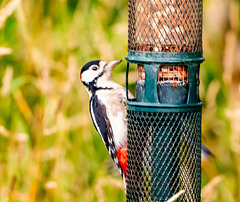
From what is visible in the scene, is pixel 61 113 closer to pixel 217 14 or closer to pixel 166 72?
pixel 166 72

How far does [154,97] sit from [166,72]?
0.50ft

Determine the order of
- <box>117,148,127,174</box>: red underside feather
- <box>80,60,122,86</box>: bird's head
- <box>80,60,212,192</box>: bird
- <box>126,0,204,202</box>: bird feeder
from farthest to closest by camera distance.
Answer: <box>80,60,122,86</box>: bird's head
<box>80,60,212,192</box>: bird
<box>117,148,127,174</box>: red underside feather
<box>126,0,204,202</box>: bird feeder

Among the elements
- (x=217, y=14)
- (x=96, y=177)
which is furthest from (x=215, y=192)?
(x=217, y=14)

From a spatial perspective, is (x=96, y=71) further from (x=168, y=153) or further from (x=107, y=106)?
(x=168, y=153)

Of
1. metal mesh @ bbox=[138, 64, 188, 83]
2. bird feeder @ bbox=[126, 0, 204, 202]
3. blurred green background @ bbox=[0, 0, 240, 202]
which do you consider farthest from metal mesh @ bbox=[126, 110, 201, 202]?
blurred green background @ bbox=[0, 0, 240, 202]

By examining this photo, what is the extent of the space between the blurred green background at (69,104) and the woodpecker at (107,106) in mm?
148

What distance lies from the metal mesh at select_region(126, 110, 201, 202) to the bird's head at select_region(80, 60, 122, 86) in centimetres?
113

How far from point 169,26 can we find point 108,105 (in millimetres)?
1293

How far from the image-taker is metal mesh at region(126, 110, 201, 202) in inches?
117

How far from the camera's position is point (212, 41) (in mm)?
4906

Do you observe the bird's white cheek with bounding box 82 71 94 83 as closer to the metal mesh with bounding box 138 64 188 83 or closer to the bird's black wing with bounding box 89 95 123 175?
the bird's black wing with bounding box 89 95 123 175

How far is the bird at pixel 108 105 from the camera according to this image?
4.02 m

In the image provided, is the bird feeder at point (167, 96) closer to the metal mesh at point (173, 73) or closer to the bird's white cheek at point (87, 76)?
the metal mesh at point (173, 73)

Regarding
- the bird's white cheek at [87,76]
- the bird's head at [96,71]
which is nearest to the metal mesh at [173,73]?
the bird's head at [96,71]
